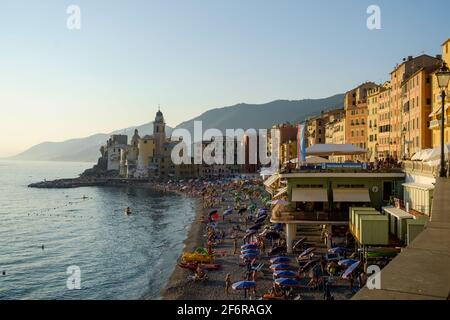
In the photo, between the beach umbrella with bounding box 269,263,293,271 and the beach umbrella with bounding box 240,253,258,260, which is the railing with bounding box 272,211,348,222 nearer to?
the beach umbrella with bounding box 240,253,258,260

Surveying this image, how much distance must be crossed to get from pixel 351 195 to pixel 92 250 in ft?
106

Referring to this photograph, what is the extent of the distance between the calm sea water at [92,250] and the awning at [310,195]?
1285 cm

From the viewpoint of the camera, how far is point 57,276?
42.3 meters

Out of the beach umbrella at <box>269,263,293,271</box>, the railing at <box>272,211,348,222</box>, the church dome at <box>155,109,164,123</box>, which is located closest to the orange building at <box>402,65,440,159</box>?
the railing at <box>272,211,348,222</box>

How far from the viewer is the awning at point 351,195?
3484cm

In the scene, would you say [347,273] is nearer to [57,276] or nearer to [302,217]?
[302,217]

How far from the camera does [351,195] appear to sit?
1384 inches

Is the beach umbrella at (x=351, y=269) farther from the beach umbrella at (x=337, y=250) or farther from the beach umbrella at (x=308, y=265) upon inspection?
the beach umbrella at (x=337, y=250)

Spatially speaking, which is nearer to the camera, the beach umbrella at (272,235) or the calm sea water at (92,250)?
the calm sea water at (92,250)

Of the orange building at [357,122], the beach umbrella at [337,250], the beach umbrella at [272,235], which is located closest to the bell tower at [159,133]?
the orange building at [357,122]

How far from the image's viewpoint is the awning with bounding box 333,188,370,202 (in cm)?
3484

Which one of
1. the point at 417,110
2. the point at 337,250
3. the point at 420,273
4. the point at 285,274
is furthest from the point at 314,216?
the point at 420,273

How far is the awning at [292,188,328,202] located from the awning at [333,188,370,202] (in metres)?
0.84
